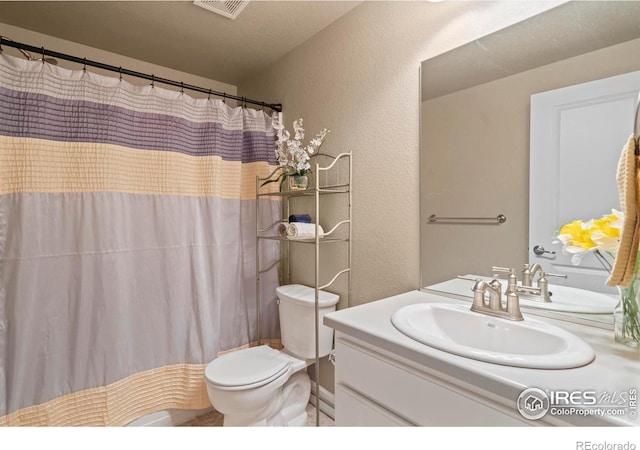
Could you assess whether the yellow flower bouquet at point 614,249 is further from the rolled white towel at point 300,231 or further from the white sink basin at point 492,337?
the rolled white towel at point 300,231

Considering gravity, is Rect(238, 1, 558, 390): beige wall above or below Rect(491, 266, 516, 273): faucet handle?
Answer: above

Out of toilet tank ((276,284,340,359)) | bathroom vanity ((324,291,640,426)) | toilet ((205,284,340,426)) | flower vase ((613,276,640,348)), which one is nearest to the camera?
bathroom vanity ((324,291,640,426))

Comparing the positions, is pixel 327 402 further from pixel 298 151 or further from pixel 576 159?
pixel 576 159

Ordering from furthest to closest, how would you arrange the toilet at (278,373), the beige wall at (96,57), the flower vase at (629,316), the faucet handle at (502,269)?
the beige wall at (96,57) → the toilet at (278,373) → the faucet handle at (502,269) → the flower vase at (629,316)

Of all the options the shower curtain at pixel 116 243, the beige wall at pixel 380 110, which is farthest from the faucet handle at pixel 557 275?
the shower curtain at pixel 116 243

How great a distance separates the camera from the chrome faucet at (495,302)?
1.01 metres

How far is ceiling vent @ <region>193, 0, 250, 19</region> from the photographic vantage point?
1577 millimetres

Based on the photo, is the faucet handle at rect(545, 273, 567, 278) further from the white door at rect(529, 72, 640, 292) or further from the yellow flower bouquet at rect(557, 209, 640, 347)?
the yellow flower bouquet at rect(557, 209, 640, 347)

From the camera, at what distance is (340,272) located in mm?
1681

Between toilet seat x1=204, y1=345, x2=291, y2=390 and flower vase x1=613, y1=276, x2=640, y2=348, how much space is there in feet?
4.34

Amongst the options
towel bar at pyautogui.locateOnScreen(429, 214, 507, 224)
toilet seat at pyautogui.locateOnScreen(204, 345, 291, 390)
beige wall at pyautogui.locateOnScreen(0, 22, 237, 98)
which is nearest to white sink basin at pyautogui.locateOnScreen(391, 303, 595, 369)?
towel bar at pyautogui.locateOnScreen(429, 214, 507, 224)

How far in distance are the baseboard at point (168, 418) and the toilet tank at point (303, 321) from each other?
2.27 ft

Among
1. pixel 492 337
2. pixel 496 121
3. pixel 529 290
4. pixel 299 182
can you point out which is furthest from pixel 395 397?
pixel 299 182
